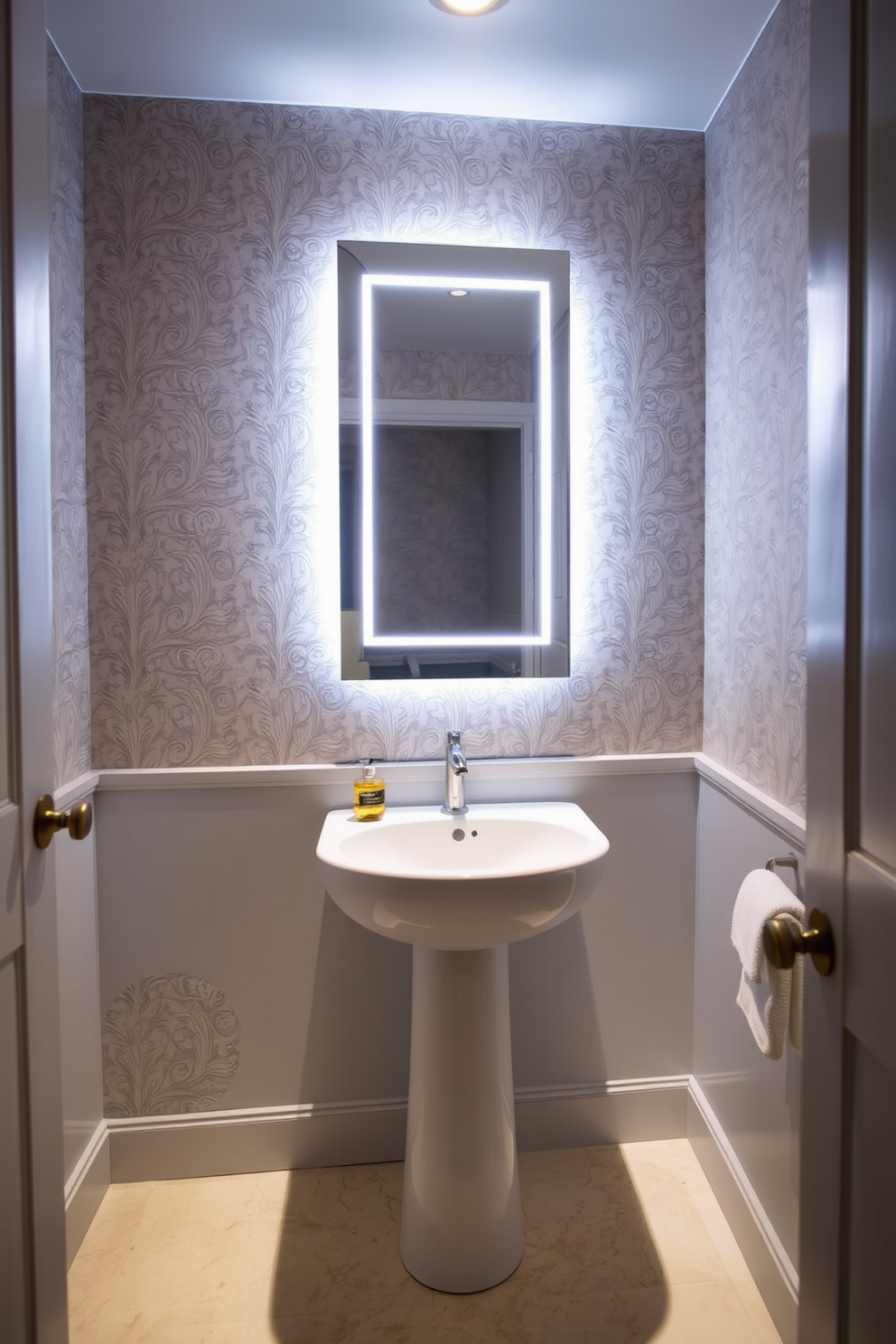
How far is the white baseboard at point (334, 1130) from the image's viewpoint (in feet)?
6.27

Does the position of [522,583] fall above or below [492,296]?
below

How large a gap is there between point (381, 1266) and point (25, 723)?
4.22 ft

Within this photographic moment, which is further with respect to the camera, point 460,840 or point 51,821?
point 460,840

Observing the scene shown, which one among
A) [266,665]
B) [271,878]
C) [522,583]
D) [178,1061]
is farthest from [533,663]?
[178,1061]

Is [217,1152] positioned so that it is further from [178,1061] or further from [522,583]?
[522,583]

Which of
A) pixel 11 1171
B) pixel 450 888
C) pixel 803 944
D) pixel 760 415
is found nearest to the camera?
pixel 803 944

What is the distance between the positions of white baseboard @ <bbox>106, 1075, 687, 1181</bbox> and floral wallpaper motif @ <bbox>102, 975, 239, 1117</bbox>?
1.7 inches

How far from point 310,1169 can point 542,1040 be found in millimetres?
573

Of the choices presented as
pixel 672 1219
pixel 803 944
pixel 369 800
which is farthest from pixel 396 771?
pixel 803 944

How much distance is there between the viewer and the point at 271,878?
191cm

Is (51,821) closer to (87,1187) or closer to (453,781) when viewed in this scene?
(453,781)

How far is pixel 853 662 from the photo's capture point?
30.8 inches

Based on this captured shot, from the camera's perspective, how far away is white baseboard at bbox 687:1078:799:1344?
1498 millimetres

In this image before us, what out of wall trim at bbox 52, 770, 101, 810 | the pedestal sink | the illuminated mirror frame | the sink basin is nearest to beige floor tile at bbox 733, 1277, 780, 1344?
the pedestal sink
